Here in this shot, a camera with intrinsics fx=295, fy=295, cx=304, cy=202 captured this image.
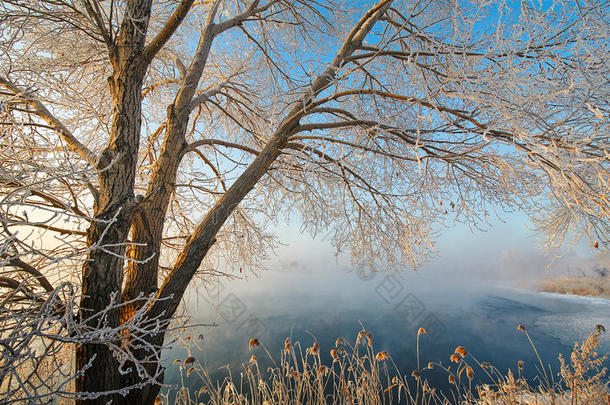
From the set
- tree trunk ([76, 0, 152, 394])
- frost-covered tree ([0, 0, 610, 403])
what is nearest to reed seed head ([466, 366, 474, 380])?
frost-covered tree ([0, 0, 610, 403])

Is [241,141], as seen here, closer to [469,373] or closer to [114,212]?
[114,212]

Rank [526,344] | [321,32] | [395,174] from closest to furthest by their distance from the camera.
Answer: [395,174] → [321,32] → [526,344]

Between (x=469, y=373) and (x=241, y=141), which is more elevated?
(x=241, y=141)

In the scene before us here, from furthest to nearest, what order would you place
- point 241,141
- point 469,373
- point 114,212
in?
point 241,141
point 469,373
point 114,212

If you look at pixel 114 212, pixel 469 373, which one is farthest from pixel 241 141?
pixel 469 373

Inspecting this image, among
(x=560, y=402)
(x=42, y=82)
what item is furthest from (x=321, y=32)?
(x=560, y=402)

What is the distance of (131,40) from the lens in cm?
274

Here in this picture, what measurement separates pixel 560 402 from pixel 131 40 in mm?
5507

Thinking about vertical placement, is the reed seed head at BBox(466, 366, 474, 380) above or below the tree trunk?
below

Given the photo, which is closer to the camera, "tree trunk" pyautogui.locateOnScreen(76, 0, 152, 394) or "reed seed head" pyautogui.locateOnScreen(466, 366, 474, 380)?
"tree trunk" pyautogui.locateOnScreen(76, 0, 152, 394)

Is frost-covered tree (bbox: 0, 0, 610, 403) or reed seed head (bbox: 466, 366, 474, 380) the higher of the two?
frost-covered tree (bbox: 0, 0, 610, 403)

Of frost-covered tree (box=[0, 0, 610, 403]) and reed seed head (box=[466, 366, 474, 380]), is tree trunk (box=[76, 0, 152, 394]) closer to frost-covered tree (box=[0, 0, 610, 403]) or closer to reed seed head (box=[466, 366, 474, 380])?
frost-covered tree (box=[0, 0, 610, 403])

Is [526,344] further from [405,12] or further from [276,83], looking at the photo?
[276,83]

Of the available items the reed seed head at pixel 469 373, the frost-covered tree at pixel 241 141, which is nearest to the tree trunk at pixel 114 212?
the frost-covered tree at pixel 241 141
